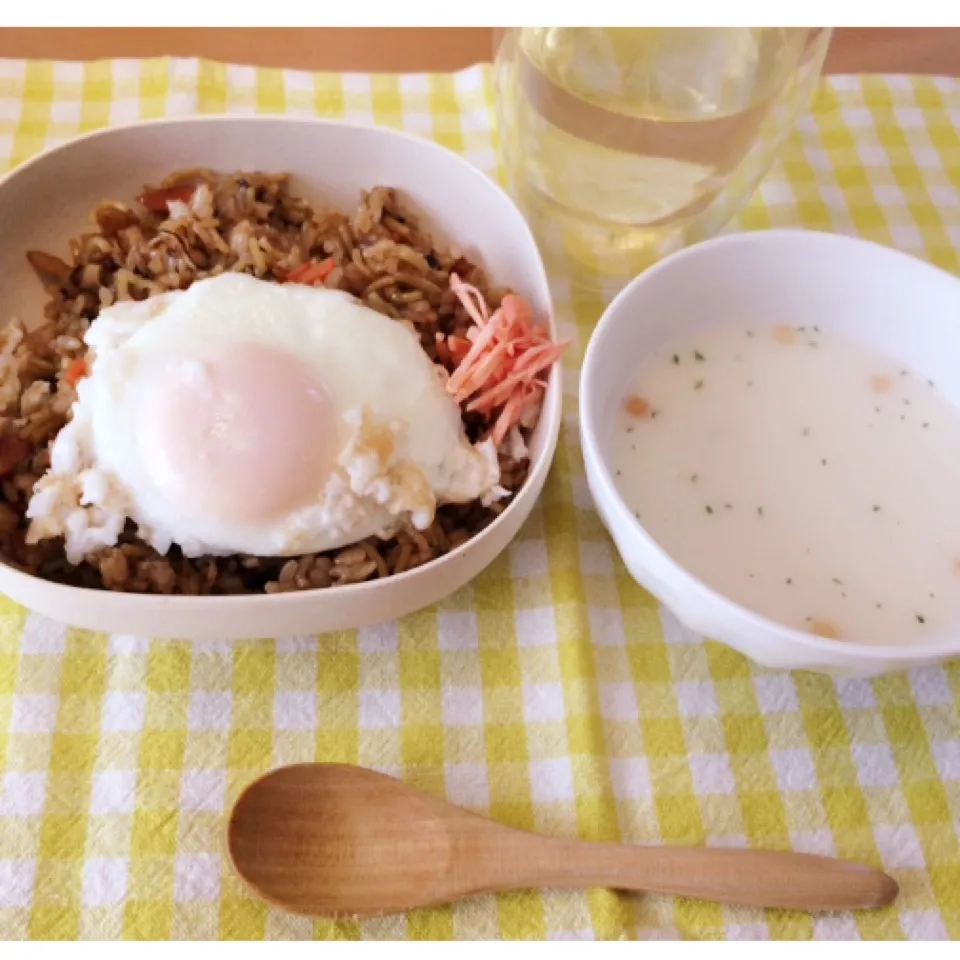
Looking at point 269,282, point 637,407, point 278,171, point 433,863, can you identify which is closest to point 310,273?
point 269,282

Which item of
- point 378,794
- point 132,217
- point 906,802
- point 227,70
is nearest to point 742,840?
point 906,802

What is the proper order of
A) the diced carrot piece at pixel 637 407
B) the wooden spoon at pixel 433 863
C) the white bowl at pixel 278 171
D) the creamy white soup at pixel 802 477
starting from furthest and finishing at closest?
the white bowl at pixel 278 171
the diced carrot piece at pixel 637 407
the creamy white soup at pixel 802 477
the wooden spoon at pixel 433 863

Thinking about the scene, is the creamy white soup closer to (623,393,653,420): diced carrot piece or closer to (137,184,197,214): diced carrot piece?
(623,393,653,420): diced carrot piece

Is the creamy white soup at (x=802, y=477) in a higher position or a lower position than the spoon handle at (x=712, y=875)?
higher

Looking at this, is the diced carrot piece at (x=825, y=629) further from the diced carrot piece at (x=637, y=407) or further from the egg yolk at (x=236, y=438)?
the egg yolk at (x=236, y=438)

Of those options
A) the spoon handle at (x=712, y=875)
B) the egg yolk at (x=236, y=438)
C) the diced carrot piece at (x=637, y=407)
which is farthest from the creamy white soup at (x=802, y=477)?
the egg yolk at (x=236, y=438)

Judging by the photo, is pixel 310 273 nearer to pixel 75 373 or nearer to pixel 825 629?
pixel 75 373

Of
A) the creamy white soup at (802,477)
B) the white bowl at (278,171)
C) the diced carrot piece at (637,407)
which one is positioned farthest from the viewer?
the white bowl at (278,171)
